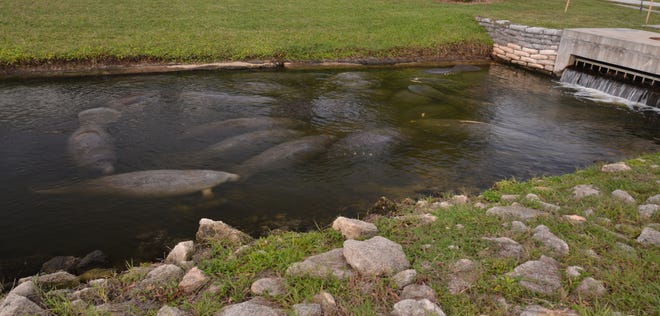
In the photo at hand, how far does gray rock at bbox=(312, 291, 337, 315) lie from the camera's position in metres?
4.83

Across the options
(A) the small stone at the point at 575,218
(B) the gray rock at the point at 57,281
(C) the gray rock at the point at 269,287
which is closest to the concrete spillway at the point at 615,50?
(A) the small stone at the point at 575,218

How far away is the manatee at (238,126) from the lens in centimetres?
1277

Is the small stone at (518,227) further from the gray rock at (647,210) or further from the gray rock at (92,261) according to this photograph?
the gray rock at (92,261)

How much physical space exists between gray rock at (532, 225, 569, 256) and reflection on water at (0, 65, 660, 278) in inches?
141

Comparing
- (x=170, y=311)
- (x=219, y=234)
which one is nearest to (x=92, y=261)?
(x=219, y=234)

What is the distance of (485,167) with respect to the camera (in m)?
11.3

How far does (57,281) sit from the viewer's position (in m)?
5.97

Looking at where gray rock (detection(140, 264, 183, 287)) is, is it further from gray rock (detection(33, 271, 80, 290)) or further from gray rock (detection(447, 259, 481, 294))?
gray rock (detection(447, 259, 481, 294))

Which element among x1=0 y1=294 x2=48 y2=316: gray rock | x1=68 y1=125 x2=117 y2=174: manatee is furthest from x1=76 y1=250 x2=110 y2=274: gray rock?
x1=68 y1=125 x2=117 y2=174: manatee

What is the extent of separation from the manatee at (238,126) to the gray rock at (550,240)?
840cm

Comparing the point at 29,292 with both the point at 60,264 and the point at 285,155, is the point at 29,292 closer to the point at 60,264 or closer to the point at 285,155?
the point at 60,264

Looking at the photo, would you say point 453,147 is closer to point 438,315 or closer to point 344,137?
point 344,137

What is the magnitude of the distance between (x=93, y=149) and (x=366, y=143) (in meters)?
6.57

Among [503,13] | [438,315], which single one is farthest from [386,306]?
[503,13]
